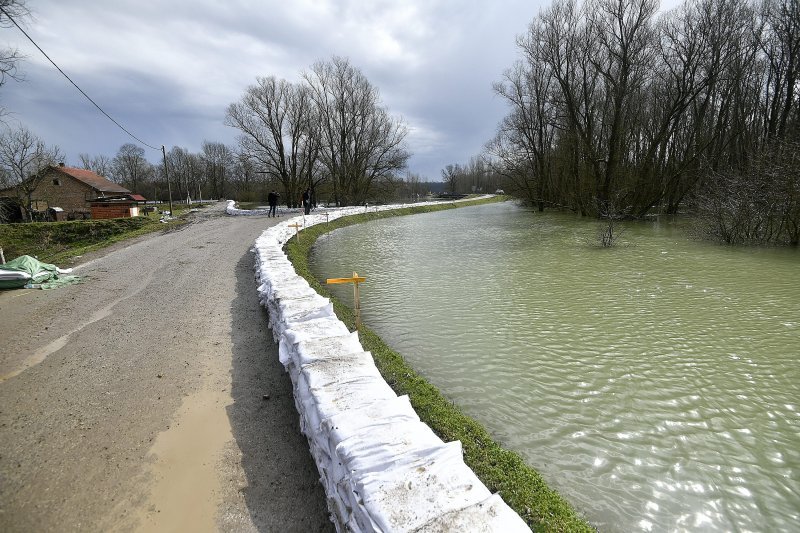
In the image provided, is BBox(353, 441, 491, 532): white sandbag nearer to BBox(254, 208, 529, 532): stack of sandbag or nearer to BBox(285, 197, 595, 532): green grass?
BBox(254, 208, 529, 532): stack of sandbag

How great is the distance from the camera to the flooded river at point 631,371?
3.25m

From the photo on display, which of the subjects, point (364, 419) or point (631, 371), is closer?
point (364, 419)

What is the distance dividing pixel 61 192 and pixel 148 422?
141 feet

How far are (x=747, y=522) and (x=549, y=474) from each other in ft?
4.55

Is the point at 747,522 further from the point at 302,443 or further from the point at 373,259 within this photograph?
the point at 373,259

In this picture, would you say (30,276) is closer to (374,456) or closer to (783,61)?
(374,456)

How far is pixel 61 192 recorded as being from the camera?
3559cm

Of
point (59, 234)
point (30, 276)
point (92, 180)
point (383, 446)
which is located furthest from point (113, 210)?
point (383, 446)

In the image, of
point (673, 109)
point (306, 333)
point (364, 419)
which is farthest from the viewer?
point (673, 109)

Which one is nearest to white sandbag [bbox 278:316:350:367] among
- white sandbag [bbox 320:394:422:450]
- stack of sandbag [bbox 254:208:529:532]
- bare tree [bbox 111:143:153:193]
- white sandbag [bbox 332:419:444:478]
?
stack of sandbag [bbox 254:208:529:532]

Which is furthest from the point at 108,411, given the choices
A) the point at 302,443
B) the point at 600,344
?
the point at 600,344

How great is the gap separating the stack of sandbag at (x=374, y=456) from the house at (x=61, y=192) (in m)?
39.1

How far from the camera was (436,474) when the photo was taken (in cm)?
252

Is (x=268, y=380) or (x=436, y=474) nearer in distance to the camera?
(x=436, y=474)
